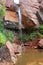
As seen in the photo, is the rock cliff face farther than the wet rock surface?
Yes

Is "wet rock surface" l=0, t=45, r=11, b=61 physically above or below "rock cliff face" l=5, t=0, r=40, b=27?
below

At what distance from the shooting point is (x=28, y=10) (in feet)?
54.4

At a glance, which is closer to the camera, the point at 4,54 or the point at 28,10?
the point at 4,54

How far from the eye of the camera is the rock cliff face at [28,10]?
16.0m

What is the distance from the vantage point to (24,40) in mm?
15203

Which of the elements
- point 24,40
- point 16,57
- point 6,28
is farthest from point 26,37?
point 16,57

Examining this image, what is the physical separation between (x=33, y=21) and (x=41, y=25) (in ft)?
1.84

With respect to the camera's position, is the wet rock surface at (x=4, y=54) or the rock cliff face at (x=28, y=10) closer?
the wet rock surface at (x=4, y=54)

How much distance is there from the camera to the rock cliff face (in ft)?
52.5

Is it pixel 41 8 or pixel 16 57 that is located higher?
pixel 41 8

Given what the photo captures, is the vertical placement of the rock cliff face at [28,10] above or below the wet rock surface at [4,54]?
above

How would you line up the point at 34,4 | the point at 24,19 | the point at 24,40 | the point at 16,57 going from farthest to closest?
the point at 34,4
the point at 24,19
the point at 24,40
the point at 16,57

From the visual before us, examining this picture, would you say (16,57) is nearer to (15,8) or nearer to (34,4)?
(15,8)

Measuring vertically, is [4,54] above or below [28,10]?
below
